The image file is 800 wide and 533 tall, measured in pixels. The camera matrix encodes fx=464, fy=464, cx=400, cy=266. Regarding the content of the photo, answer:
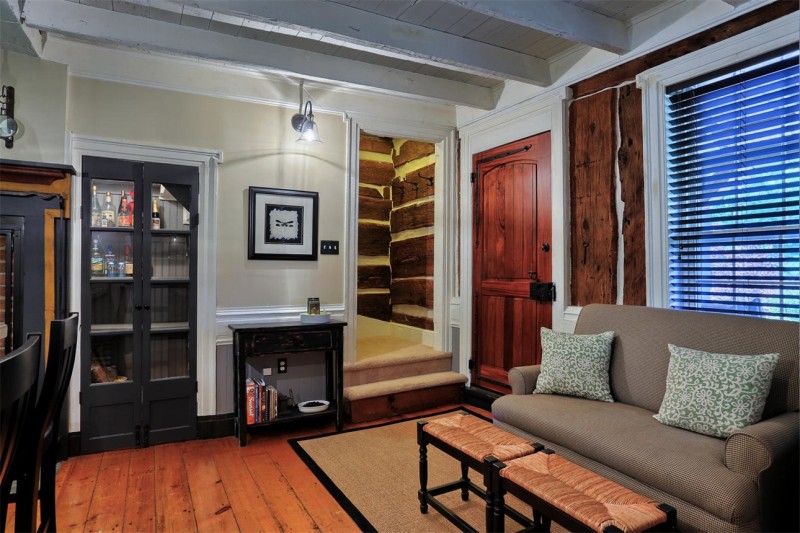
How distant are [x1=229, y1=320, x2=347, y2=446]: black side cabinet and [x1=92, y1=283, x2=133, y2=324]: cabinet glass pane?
708 millimetres

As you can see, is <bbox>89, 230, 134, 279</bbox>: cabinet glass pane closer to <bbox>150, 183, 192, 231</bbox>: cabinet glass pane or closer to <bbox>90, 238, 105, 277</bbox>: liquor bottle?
<bbox>90, 238, 105, 277</bbox>: liquor bottle

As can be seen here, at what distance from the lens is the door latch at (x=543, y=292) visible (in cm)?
348

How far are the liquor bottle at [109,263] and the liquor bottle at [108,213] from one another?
0.49 ft

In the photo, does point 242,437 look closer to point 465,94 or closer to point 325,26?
point 325,26

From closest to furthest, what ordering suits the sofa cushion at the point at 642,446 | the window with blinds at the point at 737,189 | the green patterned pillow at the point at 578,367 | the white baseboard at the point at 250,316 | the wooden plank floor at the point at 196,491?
the sofa cushion at the point at 642,446 → the wooden plank floor at the point at 196,491 → the window with blinds at the point at 737,189 → the green patterned pillow at the point at 578,367 → the white baseboard at the point at 250,316

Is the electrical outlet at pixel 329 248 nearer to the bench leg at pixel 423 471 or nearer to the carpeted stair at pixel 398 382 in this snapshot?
the carpeted stair at pixel 398 382

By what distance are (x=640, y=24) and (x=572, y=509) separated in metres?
2.92

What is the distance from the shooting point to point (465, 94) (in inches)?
157

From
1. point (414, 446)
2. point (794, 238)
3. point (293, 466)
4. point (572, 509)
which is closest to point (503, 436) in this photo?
point (572, 509)

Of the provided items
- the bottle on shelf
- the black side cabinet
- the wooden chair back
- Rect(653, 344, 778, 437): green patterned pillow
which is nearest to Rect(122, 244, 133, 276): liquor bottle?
the bottle on shelf

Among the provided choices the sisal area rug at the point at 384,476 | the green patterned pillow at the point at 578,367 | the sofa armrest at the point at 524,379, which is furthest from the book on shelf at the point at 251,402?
the green patterned pillow at the point at 578,367

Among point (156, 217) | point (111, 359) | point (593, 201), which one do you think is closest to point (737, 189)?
point (593, 201)

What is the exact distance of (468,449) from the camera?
6.60 feet

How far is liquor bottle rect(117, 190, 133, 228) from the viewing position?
3.21m
